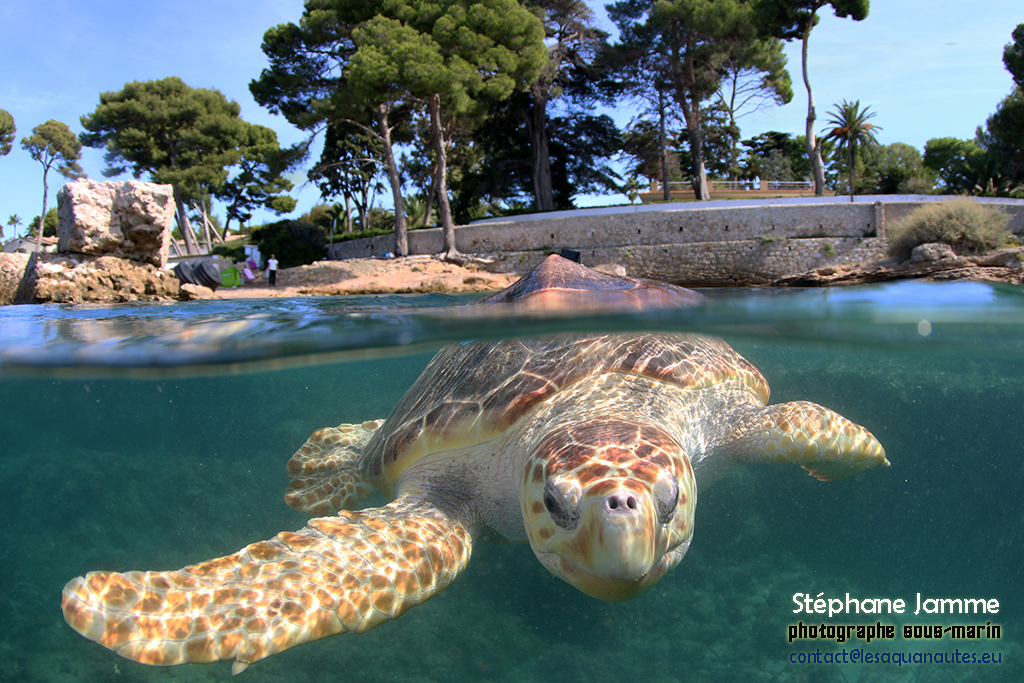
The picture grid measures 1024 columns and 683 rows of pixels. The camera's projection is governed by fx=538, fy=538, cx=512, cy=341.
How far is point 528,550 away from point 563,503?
2.71m

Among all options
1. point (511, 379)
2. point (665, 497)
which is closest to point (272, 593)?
point (665, 497)

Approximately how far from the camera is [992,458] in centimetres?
1155

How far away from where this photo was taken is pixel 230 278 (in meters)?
19.5

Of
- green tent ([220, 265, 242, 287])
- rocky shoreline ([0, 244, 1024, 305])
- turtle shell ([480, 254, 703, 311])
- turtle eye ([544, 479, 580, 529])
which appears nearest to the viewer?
turtle eye ([544, 479, 580, 529])

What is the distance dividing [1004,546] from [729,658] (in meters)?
6.21

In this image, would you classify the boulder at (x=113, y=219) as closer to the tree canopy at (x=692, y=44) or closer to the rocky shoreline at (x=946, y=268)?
the rocky shoreline at (x=946, y=268)

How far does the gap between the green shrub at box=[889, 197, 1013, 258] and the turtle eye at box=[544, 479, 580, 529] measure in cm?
1600

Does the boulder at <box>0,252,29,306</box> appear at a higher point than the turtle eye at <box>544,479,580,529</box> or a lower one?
higher

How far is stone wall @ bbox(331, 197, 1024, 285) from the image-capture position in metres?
21.4

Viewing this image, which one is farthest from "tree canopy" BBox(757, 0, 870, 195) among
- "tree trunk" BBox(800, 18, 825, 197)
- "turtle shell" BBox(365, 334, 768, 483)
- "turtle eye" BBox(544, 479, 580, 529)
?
"turtle eye" BBox(544, 479, 580, 529)

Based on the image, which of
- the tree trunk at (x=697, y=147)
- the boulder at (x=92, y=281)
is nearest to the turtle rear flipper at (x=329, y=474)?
the boulder at (x=92, y=281)

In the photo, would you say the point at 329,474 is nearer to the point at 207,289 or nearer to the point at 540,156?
the point at 207,289

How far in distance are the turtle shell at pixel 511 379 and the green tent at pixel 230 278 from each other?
17975 mm

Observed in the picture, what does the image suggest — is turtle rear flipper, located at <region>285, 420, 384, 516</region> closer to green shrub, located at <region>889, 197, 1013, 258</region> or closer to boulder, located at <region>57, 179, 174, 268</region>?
boulder, located at <region>57, 179, 174, 268</region>
